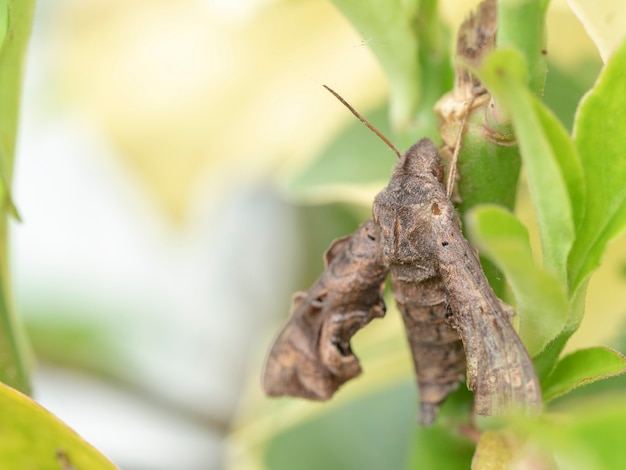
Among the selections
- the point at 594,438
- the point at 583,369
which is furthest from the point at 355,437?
the point at 594,438

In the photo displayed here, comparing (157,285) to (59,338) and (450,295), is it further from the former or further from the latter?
(450,295)

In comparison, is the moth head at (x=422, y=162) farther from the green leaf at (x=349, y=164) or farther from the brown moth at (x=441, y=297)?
the green leaf at (x=349, y=164)

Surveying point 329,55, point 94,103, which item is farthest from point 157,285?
point 329,55

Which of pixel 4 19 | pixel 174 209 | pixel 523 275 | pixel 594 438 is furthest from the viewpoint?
pixel 174 209

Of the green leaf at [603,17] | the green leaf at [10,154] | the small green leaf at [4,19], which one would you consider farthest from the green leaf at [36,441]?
the green leaf at [603,17]

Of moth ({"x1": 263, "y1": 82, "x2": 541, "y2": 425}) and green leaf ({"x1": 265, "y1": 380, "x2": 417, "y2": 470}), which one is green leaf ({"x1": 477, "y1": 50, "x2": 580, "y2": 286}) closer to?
moth ({"x1": 263, "y1": 82, "x2": 541, "y2": 425})

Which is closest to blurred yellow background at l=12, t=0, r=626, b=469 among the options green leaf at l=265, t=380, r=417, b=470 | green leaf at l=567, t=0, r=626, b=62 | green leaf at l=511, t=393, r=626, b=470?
green leaf at l=265, t=380, r=417, b=470

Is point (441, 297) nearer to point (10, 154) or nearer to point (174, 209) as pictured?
point (10, 154)
